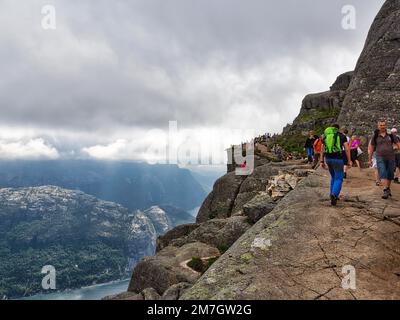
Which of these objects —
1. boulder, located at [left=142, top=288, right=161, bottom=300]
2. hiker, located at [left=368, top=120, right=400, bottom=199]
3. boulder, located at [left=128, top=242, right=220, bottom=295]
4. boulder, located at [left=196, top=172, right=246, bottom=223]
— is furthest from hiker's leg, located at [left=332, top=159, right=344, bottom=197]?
boulder, located at [left=196, top=172, right=246, bottom=223]

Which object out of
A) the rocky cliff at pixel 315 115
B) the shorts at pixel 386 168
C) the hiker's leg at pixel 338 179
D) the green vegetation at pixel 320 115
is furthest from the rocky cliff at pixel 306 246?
the green vegetation at pixel 320 115

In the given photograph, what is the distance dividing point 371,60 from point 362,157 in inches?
469

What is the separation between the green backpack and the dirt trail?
2.81m

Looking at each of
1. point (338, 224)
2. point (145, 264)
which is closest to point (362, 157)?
point (338, 224)

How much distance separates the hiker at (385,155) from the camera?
17734 millimetres

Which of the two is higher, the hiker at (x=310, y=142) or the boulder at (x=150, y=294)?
the hiker at (x=310, y=142)

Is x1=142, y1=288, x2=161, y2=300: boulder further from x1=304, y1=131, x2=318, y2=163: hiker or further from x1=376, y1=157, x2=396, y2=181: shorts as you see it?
x1=304, y1=131, x2=318, y2=163: hiker

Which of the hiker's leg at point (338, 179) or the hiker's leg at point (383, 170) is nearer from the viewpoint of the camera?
the hiker's leg at point (338, 179)

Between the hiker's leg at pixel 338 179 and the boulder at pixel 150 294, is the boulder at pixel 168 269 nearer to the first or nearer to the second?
the boulder at pixel 150 294

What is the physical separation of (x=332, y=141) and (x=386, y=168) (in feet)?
11.8

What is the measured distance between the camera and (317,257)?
12.6m

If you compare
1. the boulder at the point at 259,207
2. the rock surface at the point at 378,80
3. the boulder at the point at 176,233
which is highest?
the rock surface at the point at 378,80
